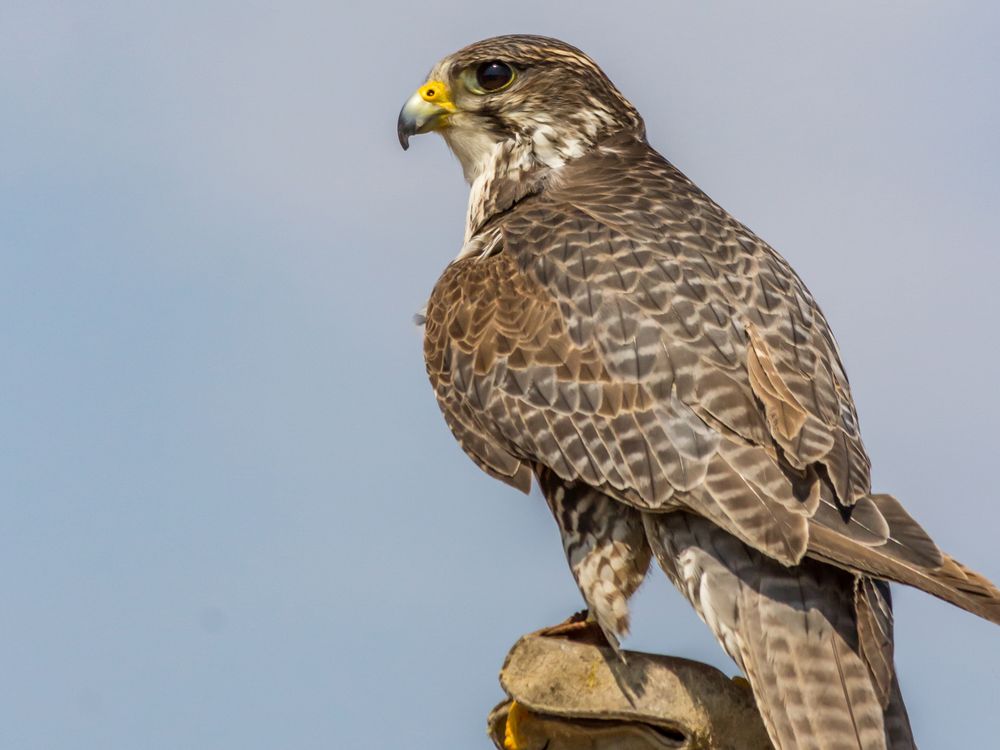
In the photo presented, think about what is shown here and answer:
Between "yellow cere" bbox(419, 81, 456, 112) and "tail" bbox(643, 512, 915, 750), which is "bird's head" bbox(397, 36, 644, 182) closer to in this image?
"yellow cere" bbox(419, 81, 456, 112)

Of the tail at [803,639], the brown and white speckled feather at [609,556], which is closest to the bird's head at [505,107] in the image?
the brown and white speckled feather at [609,556]

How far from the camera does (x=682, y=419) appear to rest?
14.8ft

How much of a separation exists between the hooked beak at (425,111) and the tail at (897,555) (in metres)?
2.27

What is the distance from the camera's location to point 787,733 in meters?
4.13

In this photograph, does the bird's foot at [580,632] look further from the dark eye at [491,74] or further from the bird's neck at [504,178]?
the dark eye at [491,74]

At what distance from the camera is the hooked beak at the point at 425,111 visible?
573cm

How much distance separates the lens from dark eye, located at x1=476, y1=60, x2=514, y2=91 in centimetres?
577

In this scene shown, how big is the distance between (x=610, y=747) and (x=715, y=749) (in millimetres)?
316

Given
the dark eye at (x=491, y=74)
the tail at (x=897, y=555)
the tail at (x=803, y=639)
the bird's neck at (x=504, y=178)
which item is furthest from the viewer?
the dark eye at (x=491, y=74)

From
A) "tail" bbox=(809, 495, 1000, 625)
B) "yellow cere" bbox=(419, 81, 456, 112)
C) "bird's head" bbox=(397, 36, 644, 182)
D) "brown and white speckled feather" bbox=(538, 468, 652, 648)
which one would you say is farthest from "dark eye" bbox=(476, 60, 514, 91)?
"tail" bbox=(809, 495, 1000, 625)

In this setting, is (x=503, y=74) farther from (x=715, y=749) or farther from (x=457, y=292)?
(x=715, y=749)

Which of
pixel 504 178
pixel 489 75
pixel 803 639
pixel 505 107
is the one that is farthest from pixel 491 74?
pixel 803 639

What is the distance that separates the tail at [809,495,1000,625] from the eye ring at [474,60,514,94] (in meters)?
2.25

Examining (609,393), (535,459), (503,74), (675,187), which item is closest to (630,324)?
(609,393)
